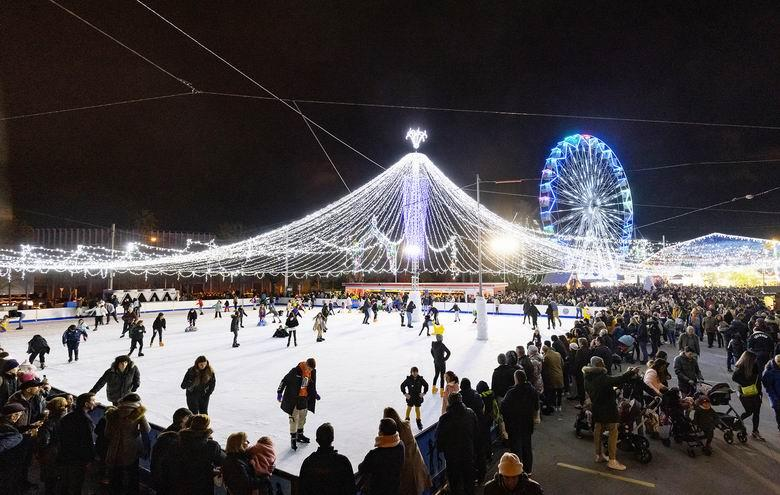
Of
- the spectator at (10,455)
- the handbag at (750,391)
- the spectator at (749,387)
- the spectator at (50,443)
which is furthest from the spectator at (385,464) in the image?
the handbag at (750,391)

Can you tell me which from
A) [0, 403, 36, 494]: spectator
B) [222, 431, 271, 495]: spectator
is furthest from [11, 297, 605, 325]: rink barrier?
[222, 431, 271, 495]: spectator

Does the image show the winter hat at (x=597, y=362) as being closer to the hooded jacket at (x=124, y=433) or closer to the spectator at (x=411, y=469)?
the spectator at (x=411, y=469)

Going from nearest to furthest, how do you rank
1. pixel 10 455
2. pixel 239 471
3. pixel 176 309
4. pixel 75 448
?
pixel 239 471
pixel 10 455
pixel 75 448
pixel 176 309

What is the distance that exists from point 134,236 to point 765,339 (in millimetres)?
58488

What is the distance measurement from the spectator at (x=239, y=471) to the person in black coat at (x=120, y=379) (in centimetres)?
395

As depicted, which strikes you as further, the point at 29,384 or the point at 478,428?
the point at 29,384

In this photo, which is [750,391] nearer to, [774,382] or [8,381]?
[774,382]

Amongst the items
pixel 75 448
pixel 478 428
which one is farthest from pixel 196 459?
pixel 478 428

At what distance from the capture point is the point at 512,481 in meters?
2.97

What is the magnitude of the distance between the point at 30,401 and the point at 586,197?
28.8m

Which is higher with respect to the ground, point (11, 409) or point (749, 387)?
point (11, 409)

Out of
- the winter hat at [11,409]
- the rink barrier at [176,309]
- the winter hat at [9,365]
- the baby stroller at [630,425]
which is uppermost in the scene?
the winter hat at [11,409]

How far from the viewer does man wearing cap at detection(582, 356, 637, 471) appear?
548 centimetres

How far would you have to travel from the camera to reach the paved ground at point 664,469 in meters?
4.88
